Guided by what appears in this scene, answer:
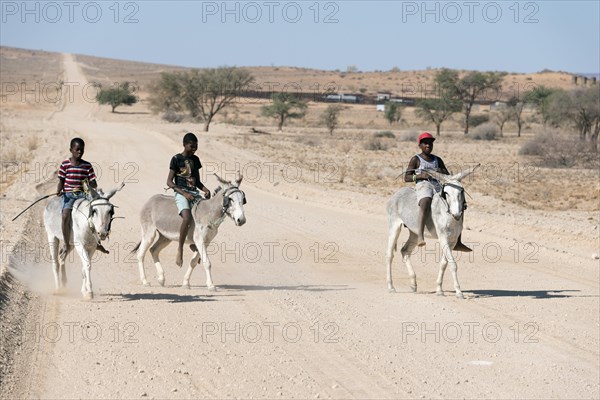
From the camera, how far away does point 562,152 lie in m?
50.8

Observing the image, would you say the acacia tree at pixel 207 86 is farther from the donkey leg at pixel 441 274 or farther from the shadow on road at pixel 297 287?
the donkey leg at pixel 441 274

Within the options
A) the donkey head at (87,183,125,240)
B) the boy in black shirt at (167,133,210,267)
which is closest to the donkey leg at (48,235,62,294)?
the donkey head at (87,183,125,240)

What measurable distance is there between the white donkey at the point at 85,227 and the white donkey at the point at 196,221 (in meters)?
1.43

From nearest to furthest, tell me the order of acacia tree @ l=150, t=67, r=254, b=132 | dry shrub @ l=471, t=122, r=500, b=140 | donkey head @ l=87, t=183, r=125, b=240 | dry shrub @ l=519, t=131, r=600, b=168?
donkey head @ l=87, t=183, r=125, b=240 → dry shrub @ l=519, t=131, r=600, b=168 → acacia tree @ l=150, t=67, r=254, b=132 → dry shrub @ l=471, t=122, r=500, b=140

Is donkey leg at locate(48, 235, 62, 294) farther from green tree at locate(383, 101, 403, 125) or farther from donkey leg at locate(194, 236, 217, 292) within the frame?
green tree at locate(383, 101, 403, 125)

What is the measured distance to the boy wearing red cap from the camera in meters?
14.1

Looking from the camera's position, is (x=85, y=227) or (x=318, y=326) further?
(x=85, y=227)

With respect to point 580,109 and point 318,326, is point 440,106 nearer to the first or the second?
point 580,109

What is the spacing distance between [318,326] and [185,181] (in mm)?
3754

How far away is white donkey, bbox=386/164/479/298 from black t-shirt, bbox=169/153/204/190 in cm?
324

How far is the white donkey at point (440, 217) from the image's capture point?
13.5 metres

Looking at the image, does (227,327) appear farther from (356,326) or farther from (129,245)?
(129,245)

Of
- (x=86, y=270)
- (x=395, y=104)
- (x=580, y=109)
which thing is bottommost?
(x=86, y=270)

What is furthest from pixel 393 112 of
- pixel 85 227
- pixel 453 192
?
pixel 85 227
